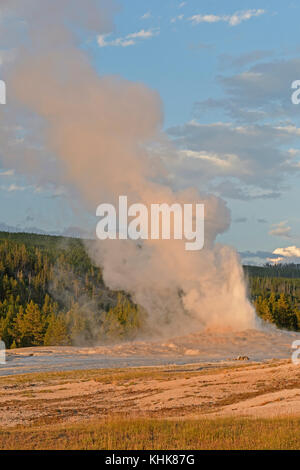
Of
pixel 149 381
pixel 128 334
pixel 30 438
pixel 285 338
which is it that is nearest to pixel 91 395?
pixel 149 381

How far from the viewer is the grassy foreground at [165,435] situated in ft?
48.9

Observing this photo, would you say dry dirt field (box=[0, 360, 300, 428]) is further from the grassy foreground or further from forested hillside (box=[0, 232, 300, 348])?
forested hillside (box=[0, 232, 300, 348])

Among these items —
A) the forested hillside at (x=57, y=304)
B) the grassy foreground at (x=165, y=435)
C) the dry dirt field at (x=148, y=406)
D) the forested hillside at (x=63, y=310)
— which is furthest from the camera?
the forested hillside at (x=57, y=304)

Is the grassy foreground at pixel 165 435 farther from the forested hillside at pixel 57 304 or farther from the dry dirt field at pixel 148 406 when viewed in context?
the forested hillside at pixel 57 304

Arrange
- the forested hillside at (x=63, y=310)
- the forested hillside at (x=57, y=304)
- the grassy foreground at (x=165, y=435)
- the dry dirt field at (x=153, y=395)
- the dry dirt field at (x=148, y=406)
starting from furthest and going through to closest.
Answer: the forested hillside at (x=57, y=304) < the forested hillside at (x=63, y=310) < the dry dirt field at (x=153, y=395) < the dry dirt field at (x=148, y=406) < the grassy foreground at (x=165, y=435)

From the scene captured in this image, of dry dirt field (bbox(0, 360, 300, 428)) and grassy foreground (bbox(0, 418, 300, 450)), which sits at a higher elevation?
grassy foreground (bbox(0, 418, 300, 450))

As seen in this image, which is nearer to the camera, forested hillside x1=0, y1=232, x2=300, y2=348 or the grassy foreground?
the grassy foreground

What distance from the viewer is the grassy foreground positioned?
14.9 meters

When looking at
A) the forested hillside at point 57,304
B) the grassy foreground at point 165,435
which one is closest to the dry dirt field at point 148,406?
the grassy foreground at point 165,435

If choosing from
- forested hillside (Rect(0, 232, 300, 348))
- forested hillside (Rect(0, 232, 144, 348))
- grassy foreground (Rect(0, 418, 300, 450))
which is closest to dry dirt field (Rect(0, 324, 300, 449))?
grassy foreground (Rect(0, 418, 300, 450))

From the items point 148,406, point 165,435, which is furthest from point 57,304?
point 165,435

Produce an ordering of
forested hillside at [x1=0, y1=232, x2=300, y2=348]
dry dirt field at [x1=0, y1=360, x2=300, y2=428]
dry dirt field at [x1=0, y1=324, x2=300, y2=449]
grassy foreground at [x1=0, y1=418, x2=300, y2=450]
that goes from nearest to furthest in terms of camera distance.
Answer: grassy foreground at [x1=0, y1=418, x2=300, y2=450] < dry dirt field at [x1=0, y1=324, x2=300, y2=449] < dry dirt field at [x1=0, y1=360, x2=300, y2=428] < forested hillside at [x1=0, y1=232, x2=300, y2=348]

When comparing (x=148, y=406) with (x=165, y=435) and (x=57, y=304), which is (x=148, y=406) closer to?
(x=165, y=435)
